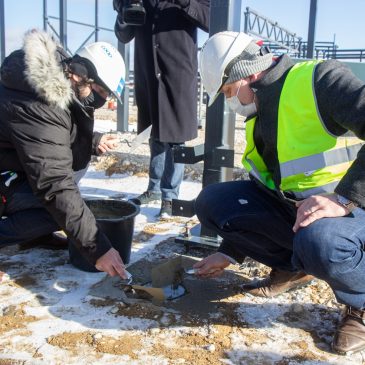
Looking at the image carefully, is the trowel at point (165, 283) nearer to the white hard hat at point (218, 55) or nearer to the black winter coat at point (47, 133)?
the black winter coat at point (47, 133)

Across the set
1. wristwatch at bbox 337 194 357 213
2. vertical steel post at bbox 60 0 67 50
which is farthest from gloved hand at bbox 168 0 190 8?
vertical steel post at bbox 60 0 67 50

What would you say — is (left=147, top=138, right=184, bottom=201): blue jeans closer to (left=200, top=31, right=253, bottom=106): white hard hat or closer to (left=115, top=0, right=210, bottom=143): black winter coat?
(left=115, top=0, right=210, bottom=143): black winter coat

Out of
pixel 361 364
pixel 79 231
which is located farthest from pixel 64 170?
pixel 361 364

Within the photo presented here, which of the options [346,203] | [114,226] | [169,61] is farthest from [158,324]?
[169,61]

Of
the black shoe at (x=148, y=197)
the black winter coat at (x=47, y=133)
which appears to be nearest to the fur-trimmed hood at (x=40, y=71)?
the black winter coat at (x=47, y=133)

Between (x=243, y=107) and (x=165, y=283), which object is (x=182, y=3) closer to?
(x=243, y=107)

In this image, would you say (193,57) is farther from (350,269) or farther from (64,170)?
(350,269)

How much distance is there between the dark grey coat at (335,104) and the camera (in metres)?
1.69

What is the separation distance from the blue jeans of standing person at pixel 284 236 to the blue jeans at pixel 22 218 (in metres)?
0.84

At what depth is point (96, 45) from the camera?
246 cm

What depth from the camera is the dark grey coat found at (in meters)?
1.69

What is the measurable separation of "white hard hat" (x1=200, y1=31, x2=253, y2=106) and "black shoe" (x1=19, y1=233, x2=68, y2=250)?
1383 millimetres

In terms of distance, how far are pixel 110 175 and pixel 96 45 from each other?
2554 millimetres

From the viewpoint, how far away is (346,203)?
1.74 meters
